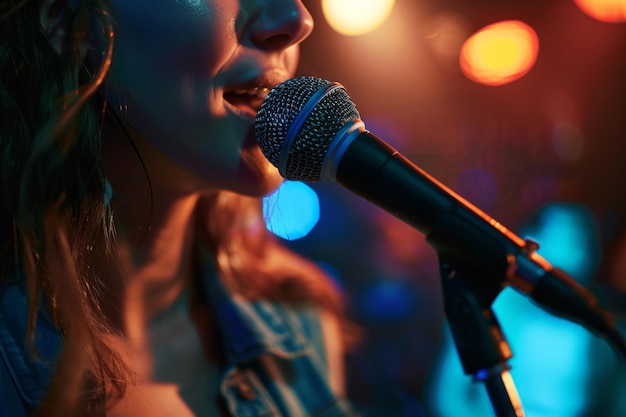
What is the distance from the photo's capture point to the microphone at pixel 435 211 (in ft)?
2.16

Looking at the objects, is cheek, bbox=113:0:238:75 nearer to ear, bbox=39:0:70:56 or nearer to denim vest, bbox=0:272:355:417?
ear, bbox=39:0:70:56

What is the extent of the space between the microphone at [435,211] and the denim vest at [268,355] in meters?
0.65

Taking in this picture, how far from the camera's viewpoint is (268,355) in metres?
1.33

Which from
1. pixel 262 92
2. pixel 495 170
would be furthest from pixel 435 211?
pixel 495 170

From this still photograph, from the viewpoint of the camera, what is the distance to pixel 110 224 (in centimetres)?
98

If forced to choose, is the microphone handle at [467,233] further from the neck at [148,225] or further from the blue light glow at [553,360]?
the blue light glow at [553,360]

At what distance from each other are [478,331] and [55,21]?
789mm

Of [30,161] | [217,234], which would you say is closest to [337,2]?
[217,234]

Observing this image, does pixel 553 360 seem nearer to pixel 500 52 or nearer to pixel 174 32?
pixel 500 52

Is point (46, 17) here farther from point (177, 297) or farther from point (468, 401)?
point (468, 401)

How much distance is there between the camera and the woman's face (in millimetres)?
Result: 839

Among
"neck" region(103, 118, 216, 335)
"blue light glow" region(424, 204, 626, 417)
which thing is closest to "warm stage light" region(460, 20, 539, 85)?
"blue light glow" region(424, 204, 626, 417)

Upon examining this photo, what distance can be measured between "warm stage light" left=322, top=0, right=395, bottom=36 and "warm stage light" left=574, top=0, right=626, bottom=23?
1408 mm

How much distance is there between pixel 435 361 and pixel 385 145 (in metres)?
2.77
